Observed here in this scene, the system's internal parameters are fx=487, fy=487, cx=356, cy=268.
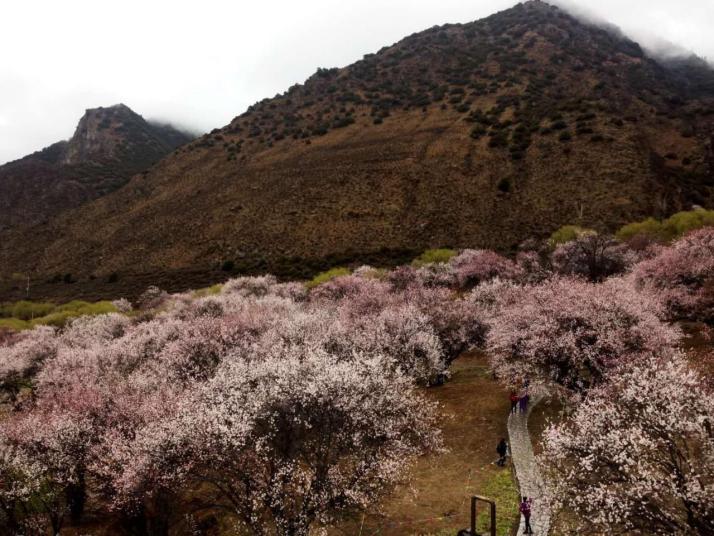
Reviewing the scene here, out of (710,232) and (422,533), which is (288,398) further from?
(710,232)

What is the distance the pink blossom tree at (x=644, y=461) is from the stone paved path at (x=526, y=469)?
363 centimetres

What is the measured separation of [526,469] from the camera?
24.0 metres

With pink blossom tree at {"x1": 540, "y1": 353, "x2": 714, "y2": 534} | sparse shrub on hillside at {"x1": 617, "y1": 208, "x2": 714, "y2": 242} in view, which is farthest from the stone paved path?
sparse shrub on hillside at {"x1": 617, "y1": 208, "x2": 714, "y2": 242}

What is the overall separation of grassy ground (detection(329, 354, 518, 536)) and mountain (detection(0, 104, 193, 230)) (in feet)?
407

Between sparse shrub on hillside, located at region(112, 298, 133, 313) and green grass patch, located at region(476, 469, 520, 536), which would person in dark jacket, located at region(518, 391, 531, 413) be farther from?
sparse shrub on hillside, located at region(112, 298, 133, 313)

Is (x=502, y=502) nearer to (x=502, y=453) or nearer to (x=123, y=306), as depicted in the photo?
(x=502, y=453)

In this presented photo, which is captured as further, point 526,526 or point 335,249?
point 335,249

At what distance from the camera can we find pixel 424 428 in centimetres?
2378

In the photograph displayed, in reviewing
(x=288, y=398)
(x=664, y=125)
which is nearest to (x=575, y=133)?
(x=664, y=125)

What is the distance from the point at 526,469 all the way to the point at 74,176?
162m

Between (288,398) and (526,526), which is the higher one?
(288,398)

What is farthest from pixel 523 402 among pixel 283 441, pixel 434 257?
pixel 434 257

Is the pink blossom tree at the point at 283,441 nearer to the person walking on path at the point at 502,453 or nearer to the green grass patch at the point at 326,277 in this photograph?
the person walking on path at the point at 502,453

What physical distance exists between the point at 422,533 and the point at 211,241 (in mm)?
A: 78496
